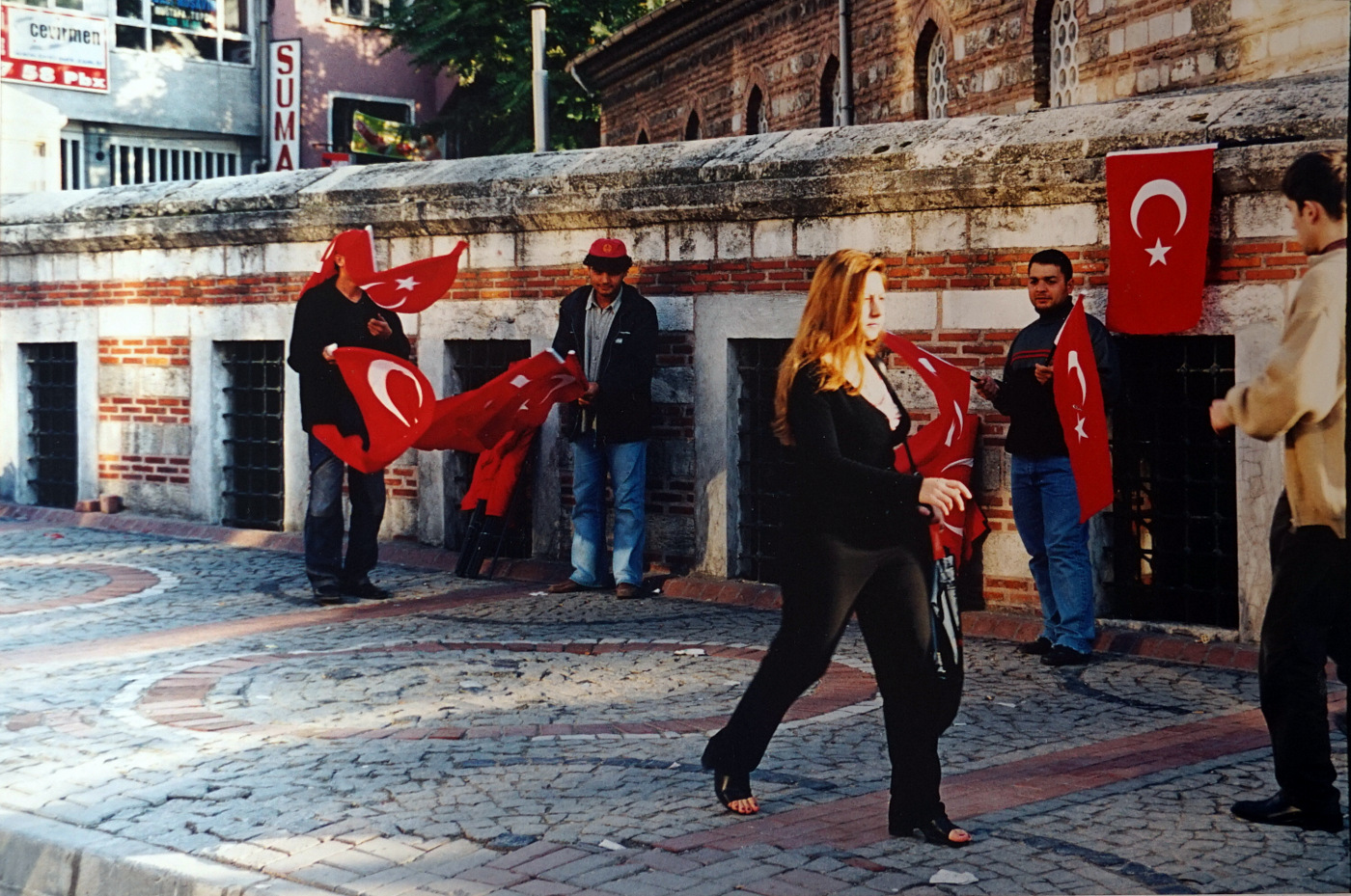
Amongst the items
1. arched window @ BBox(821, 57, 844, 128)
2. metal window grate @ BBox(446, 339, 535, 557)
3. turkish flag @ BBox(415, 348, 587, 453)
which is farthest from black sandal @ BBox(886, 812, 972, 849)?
arched window @ BBox(821, 57, 844, 128)

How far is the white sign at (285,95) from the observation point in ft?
126

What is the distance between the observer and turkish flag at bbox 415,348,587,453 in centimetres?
1122

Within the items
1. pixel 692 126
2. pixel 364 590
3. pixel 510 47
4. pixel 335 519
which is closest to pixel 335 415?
pixel 335 519

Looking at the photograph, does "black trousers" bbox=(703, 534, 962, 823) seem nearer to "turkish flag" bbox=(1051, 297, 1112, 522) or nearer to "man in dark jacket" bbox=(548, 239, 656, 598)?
"turkish flag" bbox=(1051, 297, 1112, 522)

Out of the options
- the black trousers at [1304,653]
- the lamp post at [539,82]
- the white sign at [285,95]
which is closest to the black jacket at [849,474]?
the black trousers at [1304,653]

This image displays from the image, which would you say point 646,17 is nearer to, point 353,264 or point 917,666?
point 353,264

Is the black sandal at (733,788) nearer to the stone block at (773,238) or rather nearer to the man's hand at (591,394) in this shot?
the man's hand at (591,394)

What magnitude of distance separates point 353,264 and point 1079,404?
4650 mm

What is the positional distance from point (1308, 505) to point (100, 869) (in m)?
3.86

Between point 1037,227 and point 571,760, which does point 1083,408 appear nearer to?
point 1037,227

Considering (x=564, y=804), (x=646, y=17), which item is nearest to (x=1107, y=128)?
(x=564, y=804)

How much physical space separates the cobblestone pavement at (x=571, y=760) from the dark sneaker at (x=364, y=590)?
395 mm

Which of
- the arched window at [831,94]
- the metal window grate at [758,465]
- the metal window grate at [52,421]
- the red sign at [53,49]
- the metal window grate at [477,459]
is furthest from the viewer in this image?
the red sign at [53,49]

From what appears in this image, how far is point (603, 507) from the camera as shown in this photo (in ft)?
37.0
